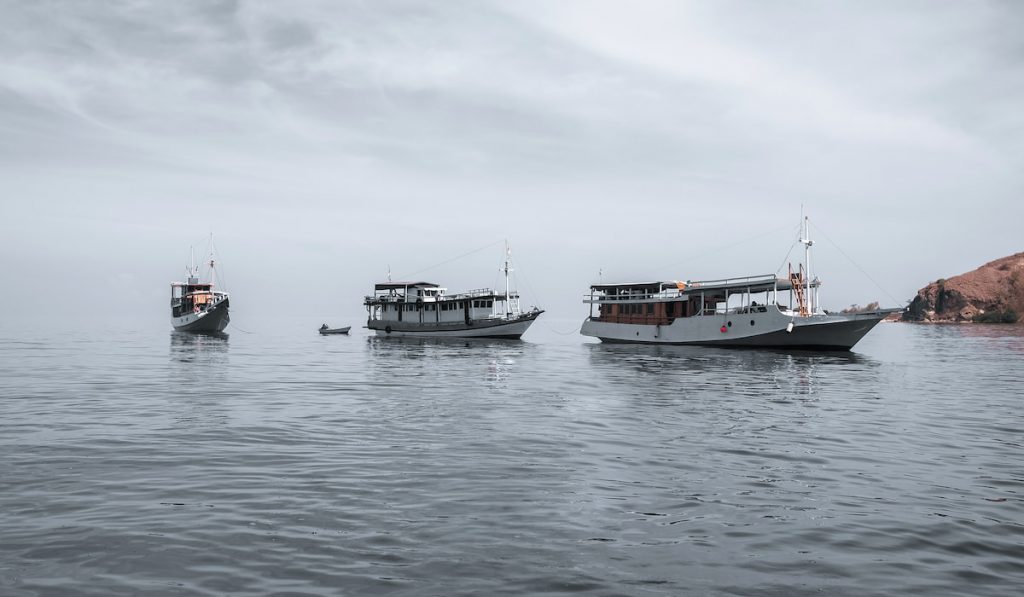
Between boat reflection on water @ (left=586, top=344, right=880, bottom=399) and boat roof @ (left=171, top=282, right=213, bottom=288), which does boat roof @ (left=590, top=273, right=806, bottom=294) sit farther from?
boat roof @ (left=171, top=282, right=213, bottom=288)

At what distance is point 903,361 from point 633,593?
152ft

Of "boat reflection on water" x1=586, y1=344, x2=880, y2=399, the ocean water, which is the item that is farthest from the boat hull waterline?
the ocean water

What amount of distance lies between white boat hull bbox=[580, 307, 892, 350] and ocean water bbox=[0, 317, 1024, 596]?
89.3ft

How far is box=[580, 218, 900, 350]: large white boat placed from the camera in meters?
51.2

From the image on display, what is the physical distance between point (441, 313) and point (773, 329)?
39221 millimetres

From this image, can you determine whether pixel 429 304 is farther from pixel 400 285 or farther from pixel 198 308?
pixel 198 308

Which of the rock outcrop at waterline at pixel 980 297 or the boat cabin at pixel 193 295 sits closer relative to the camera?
the boat cabin at pixel 193 295

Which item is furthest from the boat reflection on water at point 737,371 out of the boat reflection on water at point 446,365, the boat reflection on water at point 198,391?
the boat reflection on water at point 198,391

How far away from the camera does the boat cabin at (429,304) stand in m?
74.8

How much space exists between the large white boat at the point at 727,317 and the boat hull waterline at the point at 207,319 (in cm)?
5149

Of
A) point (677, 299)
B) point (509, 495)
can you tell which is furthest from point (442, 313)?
point (509, 495)

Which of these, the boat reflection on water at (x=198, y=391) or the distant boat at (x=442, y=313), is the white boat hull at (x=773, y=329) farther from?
the boat reflection on water at (x=198, y=391)

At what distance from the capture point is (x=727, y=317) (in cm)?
5547

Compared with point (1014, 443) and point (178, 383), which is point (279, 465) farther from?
point (178, 383)
